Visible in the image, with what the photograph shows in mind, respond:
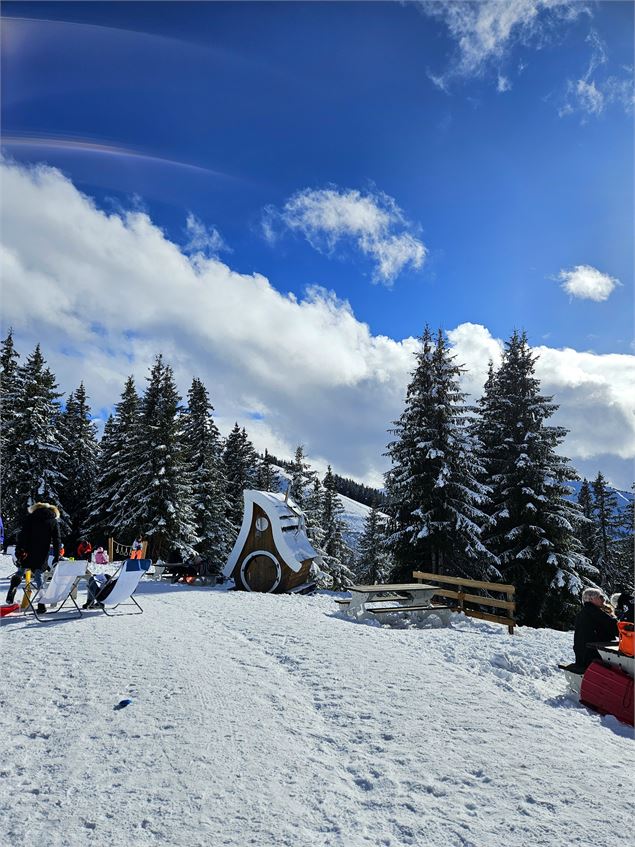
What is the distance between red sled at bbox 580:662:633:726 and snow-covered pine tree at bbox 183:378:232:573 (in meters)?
26.4

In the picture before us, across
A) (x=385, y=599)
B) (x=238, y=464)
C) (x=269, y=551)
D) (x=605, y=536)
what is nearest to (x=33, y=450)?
(x=238, y=464)

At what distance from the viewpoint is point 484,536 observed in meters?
20.1

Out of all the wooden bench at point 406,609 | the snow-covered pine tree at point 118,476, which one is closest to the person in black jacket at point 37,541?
the wooden bench at point 406,609

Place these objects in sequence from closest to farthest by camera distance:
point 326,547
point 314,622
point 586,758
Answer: point 586,758, point 314,622, point 326,547

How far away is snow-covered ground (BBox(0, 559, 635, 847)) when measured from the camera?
3039 mm

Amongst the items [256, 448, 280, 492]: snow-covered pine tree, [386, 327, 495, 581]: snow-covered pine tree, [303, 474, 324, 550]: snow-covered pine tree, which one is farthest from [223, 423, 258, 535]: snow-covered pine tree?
[386, 327, 495, 581]: snow-covered pine tree

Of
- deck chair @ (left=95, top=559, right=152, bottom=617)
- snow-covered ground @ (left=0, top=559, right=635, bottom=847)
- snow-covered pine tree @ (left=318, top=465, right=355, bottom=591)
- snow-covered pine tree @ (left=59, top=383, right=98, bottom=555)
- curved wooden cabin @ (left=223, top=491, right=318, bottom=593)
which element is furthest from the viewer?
snow-covered pine tree @ (left=318, top=465, right=355, bottom=591)

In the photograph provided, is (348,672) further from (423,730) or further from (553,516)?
(553,516)

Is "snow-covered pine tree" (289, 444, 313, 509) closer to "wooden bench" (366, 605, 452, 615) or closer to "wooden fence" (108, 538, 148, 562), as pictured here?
"wooden fence" (108, 538, 148, 562)

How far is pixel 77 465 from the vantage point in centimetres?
3778

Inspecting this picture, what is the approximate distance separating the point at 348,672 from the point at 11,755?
11.4ft

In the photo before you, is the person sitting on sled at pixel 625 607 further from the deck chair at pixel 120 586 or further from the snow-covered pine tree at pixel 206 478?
the snow-covered pine tree at pixel 206 478

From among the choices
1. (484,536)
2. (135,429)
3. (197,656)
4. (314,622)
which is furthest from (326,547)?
(197,656)

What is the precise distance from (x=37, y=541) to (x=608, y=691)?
9.13 meters
